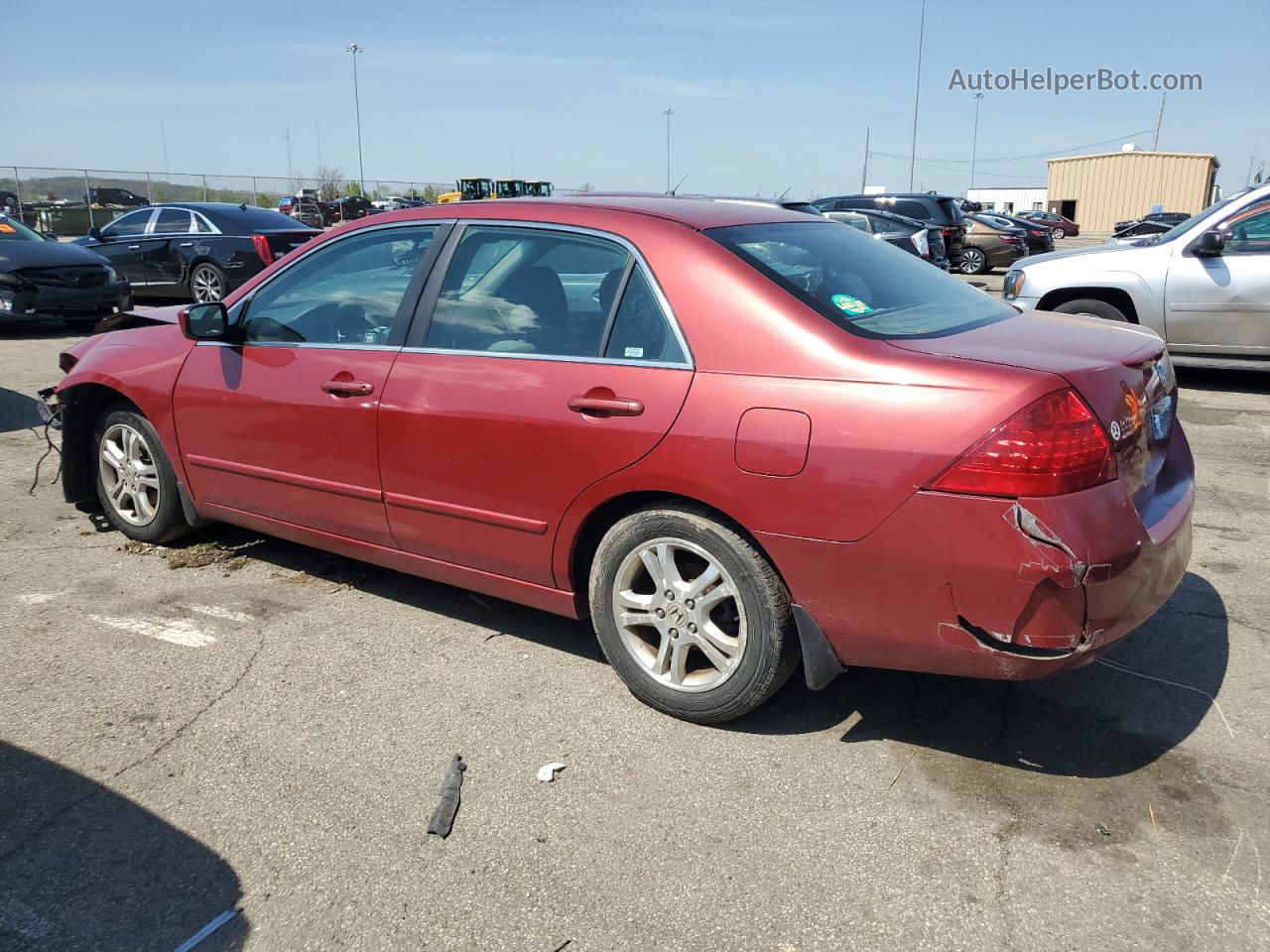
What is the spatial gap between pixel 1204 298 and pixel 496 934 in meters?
8.38

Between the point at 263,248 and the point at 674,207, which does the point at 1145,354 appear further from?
the point at 263,248

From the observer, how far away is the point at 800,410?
2.85 metres

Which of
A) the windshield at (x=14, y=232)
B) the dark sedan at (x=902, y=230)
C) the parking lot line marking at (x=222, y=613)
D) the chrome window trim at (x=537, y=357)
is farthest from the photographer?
the dark sedan at (x=902, y=230)

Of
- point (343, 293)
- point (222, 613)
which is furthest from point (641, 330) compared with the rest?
point (222, 613)

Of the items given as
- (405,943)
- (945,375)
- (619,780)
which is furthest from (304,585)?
(945,375)

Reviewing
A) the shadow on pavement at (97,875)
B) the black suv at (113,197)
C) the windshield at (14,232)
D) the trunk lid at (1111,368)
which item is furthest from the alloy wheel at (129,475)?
the black suv at (113,197)

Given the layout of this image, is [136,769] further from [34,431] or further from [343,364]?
[34,431]

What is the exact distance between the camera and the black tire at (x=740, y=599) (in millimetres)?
3021

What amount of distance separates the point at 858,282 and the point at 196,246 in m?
13.1

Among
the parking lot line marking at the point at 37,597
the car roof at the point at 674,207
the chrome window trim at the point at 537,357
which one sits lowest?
the parking lot line marking at the point at 37,597

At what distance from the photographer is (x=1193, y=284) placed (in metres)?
8.49

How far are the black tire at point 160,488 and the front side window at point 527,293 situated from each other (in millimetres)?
1801

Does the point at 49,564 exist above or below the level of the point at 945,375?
below

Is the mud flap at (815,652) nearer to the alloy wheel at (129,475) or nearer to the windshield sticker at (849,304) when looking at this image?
the windshield sticker at (849,304)
